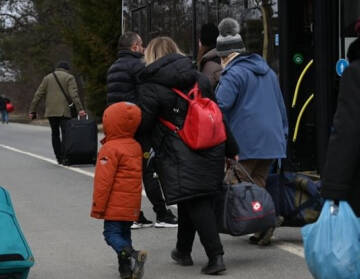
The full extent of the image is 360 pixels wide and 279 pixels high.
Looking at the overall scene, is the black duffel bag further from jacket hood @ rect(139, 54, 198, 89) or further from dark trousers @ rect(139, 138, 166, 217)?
dark trousers @ rect(139, 138, 166, 217)

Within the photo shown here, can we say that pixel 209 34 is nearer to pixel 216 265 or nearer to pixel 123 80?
pixel 123 80

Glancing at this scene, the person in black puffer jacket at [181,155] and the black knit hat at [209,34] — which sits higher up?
the black knit hat at [209,34]

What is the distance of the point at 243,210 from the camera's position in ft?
20.9

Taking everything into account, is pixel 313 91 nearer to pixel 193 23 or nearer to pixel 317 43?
pixel 317 43

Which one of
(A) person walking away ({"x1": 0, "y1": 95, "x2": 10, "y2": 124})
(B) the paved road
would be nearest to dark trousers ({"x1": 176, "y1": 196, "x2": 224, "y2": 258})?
Result: (B) the paved road

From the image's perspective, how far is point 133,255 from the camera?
20.2ft

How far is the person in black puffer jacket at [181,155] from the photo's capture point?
6121mm

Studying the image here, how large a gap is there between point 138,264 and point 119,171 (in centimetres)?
61

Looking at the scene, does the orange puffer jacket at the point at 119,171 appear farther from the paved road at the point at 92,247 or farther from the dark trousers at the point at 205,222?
the paved road at the point at 92,247

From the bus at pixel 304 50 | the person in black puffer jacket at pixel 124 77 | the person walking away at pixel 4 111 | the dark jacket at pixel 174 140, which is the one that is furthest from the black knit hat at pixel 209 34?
the person walking away at pixel 4 111

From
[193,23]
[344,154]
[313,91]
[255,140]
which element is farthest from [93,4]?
[344,154]

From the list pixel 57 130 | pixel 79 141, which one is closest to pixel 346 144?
pixel 79 141

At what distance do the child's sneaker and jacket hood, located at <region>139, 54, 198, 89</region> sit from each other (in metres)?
1.12

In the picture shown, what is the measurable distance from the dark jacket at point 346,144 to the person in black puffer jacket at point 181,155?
7.08 feet
